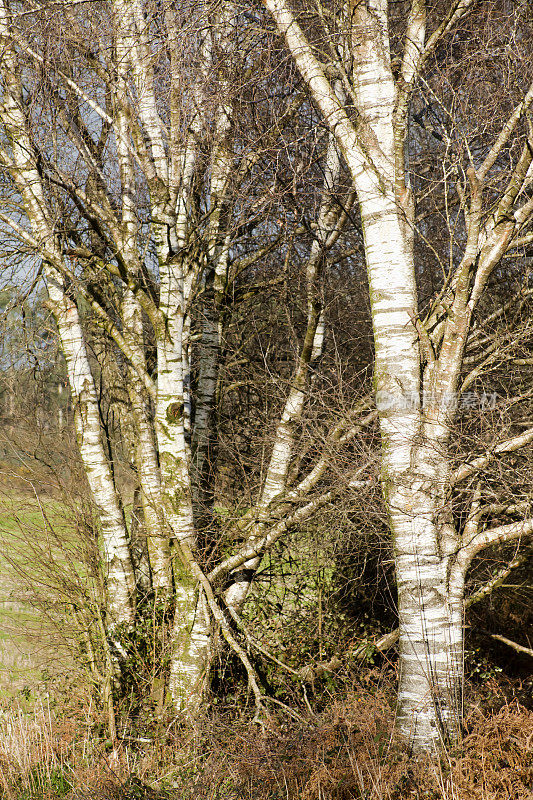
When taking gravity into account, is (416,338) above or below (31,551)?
above

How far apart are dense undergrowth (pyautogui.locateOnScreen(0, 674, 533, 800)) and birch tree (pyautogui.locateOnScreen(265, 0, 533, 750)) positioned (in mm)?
290

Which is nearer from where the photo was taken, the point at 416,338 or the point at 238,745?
the point at 416,338

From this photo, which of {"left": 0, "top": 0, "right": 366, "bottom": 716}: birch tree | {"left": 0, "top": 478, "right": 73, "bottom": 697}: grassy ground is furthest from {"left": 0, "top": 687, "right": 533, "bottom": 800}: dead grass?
{"left": 0, "top": 478, "right": 73, "bottom": 697}: grassy ground

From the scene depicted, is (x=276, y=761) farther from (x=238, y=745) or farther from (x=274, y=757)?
(x=238, y=745)

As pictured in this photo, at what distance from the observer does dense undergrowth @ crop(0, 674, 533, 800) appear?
3586 millimetres

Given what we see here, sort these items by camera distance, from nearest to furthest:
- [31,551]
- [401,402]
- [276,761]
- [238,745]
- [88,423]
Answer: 1. [276,761]
2. [401,402]
3. [238,745]
4. [88,423]
5. [31,551]

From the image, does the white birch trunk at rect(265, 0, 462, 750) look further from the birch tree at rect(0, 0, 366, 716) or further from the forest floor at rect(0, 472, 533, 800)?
the birch tree at rect(0, 0, 366, 716)

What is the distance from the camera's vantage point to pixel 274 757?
398 cm

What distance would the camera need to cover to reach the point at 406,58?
14.1 ft

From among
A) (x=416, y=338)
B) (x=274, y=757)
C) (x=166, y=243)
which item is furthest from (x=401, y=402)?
(x=166, y=243)

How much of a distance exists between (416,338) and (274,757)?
2.84 meters

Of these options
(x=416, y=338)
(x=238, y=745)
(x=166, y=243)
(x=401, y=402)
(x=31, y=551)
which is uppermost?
(x=166, y=243)

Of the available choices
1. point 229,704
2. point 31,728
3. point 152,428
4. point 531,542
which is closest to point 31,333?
point 152,428

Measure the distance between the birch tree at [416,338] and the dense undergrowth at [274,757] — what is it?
A: 11.4 inches
